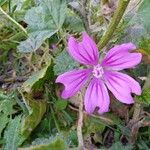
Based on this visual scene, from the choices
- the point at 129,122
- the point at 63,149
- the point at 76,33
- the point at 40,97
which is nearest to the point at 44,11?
the point at 76,33

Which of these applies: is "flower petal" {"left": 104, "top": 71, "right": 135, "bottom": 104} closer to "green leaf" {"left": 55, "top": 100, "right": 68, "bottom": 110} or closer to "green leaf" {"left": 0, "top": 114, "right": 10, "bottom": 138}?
"green leaf" {"left": 55, "top": 100, "right": 68, "bottom": 110}

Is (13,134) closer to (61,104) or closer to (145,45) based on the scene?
(61,104)

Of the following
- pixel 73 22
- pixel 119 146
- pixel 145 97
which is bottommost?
pixel 119 146

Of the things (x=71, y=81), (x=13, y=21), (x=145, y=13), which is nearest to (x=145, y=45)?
(x=145, y=13)

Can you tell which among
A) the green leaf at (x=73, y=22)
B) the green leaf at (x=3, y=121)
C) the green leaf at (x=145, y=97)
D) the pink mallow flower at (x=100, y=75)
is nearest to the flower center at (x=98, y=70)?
the pink mallow flower at (x=100, y=75)

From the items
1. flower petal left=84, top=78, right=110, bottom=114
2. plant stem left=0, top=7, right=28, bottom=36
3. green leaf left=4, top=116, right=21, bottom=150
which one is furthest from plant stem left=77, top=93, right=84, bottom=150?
plant stem left=0, top=7, right=28, bottom=36

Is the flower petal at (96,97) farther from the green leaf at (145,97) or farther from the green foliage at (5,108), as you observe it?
the green foliage at (5,108)

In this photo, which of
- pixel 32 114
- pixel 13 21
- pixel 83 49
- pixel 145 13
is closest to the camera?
pixel 83 49
